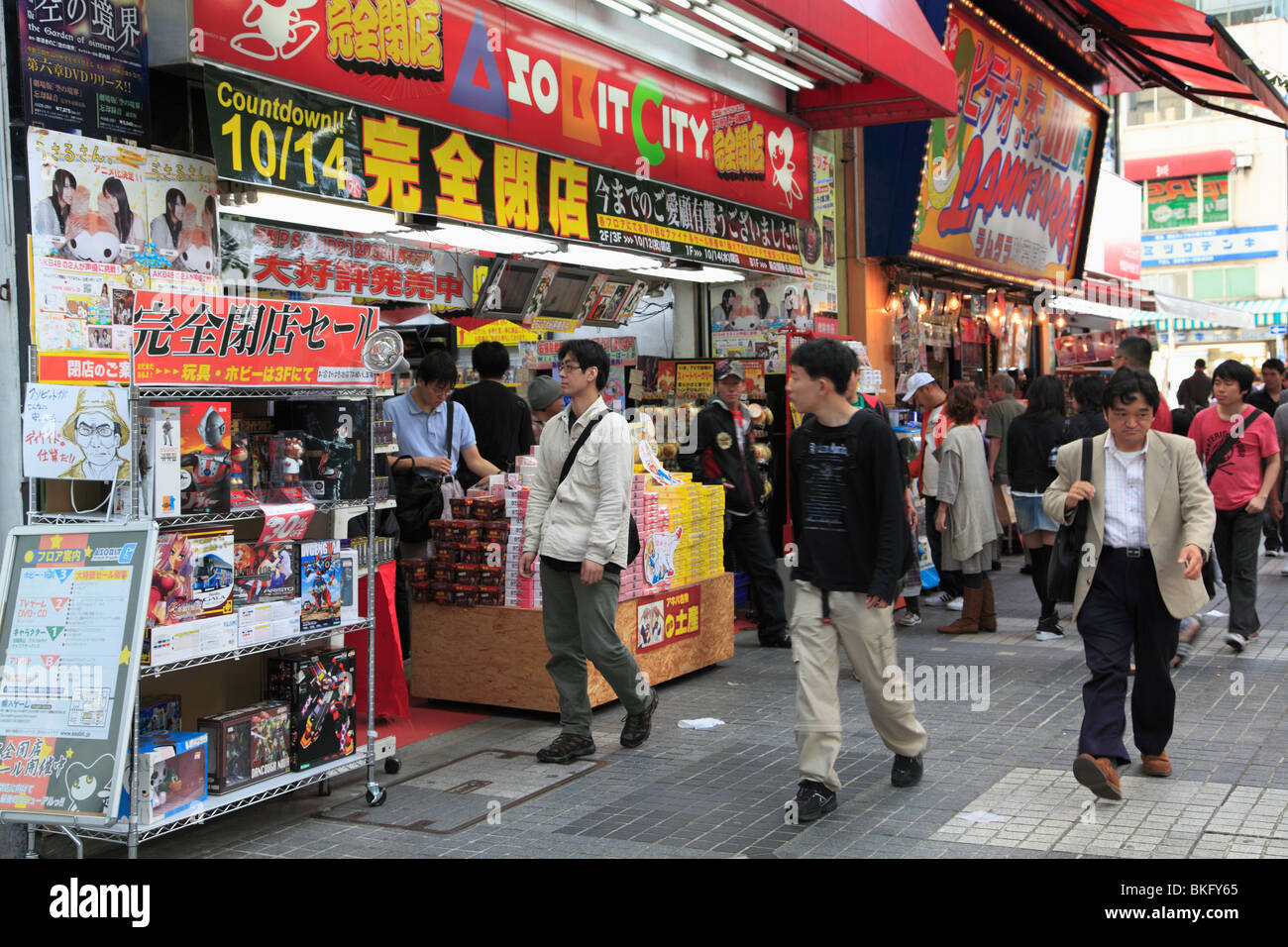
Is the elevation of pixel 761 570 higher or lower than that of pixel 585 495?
lower

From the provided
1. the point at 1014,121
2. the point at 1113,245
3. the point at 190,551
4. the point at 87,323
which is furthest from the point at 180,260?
the point at 1113,245

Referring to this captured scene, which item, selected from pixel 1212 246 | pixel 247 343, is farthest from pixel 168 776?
pixel 1212 246

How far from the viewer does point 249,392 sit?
5.08 metres

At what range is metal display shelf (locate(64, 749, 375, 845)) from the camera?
452 cm

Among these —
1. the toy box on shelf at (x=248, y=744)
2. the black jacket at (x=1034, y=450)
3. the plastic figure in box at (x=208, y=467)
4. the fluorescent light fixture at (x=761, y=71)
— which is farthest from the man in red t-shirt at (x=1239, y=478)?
the plastic figure in box at (x=208, y=467)

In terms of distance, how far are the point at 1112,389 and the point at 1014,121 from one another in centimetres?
1112

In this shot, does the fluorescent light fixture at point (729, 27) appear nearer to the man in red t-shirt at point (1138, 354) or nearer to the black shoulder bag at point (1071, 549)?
the man in red t-shirt at point (1138, 354)

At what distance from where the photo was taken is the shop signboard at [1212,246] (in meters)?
43.9

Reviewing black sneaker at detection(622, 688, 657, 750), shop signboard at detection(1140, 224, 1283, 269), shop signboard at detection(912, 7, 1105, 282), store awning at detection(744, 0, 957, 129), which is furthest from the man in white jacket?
shop signboard at detection(1140, 224, 1283, 269)

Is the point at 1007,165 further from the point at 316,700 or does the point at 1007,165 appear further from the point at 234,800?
the point at 234,800

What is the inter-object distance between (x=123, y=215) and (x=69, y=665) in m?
2.35

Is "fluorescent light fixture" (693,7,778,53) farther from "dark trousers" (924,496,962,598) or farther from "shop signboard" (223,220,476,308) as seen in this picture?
"dark trousers" (924,496,962,598)

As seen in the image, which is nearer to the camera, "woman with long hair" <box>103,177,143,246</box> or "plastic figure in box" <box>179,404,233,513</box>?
"plastic figure in box" <box>179,404,233,513</box>

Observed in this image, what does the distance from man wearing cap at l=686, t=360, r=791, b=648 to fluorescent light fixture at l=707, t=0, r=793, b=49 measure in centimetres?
248
